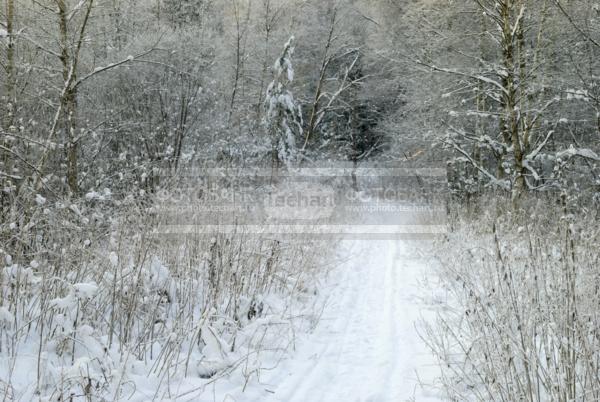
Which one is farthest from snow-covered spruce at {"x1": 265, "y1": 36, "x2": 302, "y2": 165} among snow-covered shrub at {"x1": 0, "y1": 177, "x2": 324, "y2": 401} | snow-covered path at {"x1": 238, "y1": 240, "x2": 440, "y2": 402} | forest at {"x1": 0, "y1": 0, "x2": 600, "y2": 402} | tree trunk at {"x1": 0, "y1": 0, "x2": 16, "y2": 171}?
snow-covered shrub at {"x1": 0, "y1": 177, "x2": 324, "y2": 401}

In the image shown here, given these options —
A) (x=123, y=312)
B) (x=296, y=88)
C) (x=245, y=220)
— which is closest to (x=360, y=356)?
(x=123, y=312)

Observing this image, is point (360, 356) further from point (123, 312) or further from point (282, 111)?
point (282, 111)

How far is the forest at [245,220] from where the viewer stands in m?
2.91

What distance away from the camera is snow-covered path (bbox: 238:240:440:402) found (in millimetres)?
3338

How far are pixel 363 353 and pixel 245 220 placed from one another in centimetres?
248

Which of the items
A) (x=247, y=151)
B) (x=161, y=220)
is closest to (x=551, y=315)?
(x=161, y=220)

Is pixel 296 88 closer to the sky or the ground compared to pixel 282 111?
closer to the sky

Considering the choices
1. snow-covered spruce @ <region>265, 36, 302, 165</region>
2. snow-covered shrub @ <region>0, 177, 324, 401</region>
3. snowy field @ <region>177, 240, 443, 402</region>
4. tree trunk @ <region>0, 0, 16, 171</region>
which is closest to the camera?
A: snow-covered shrub @ <region>0, 177, 324, 401</region>

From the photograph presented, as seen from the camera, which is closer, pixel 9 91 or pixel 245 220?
pixel 245 220

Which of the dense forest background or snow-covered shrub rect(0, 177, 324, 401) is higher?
the dense forest background

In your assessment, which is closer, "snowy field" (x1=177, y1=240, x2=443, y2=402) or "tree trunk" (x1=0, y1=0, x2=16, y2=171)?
"snowy field" (x1=177, y1=240, x2=443, y2=402)

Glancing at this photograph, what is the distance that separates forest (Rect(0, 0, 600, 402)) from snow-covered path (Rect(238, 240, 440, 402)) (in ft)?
0.23

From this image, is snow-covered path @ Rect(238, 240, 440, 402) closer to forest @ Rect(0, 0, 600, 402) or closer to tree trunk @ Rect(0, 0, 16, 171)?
forest @ Rect(0, 0, 600, 402)

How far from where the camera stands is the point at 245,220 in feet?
19.4
